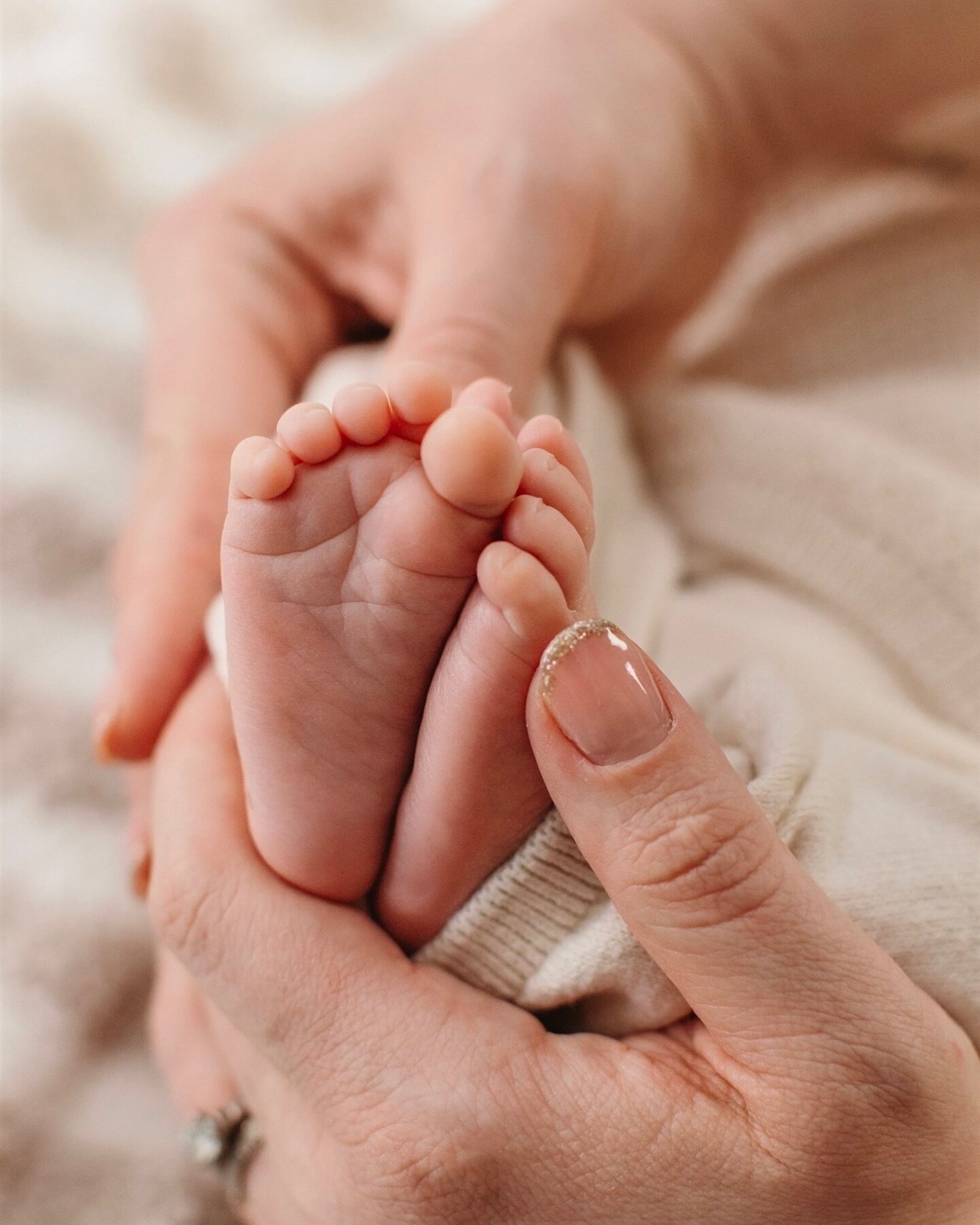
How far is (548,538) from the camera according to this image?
0.41 metres

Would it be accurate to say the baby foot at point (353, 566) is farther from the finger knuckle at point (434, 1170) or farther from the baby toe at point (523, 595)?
the finger knuckle at point (434, 1170)

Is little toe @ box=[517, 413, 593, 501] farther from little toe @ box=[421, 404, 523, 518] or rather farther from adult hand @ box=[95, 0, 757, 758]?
adult hand @ box=[95, 0, 757, 758]

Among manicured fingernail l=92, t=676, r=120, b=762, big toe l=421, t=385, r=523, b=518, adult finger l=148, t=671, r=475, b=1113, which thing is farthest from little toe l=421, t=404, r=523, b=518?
manicured fingernail l=92, t=676, r=120, b=762

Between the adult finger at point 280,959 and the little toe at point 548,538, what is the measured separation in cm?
24

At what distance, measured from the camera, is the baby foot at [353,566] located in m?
0.41

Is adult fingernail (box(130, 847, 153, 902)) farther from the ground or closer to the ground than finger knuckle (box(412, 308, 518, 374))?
closer to the ground

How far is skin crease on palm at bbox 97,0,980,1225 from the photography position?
44 centimetres

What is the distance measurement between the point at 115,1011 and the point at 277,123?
94 cm

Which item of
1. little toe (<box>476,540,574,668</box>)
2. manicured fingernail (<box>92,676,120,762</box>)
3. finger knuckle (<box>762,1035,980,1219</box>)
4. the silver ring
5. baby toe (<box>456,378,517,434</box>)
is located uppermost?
baby toe (<box>456,378,517,434</box>)

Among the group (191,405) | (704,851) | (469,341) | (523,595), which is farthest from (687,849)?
(191,405)

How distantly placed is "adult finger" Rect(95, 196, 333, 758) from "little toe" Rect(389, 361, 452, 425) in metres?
0.34

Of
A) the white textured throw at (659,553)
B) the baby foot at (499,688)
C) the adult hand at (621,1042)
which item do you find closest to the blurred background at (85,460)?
the white textured throw at (659,553)

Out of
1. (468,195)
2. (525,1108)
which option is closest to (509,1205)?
(525,1108)

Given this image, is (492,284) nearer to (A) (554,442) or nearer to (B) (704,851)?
(A) (554,442)
